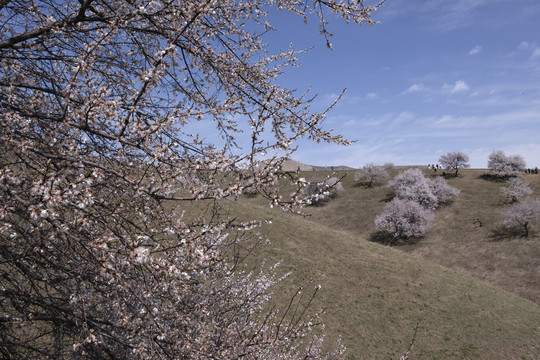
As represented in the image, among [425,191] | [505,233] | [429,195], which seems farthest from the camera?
[425,191]

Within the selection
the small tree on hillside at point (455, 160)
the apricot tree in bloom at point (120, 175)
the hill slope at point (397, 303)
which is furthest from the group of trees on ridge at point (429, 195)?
the apricot tree in bloom at point (120, 175)

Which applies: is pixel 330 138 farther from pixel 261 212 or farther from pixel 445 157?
pixel 445 157

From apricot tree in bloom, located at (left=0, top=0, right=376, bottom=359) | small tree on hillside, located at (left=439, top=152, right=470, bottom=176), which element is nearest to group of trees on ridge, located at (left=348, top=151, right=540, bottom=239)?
small tree on hillside, located at (left=439, top=152, right=470, bottom=176)

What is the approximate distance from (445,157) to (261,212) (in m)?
54.4

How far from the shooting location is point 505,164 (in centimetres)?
6488

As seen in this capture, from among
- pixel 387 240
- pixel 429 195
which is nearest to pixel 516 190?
pixel 429 195

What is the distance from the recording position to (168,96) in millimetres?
6758

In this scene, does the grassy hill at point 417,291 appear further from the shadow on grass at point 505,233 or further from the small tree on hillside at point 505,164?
the small tree on hillside at point 505,164

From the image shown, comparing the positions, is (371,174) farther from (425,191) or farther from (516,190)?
(516,190)

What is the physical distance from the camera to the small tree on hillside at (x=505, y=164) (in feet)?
206

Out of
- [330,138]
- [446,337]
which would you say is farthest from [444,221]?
[330,138]

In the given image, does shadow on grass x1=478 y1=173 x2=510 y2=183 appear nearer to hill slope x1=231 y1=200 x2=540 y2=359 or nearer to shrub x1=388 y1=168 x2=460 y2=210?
shrub x1=388 y1=168 x2=460 y2=210

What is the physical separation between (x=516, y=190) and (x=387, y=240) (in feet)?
74.4

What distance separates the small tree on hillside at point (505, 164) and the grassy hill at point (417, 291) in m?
20.6
